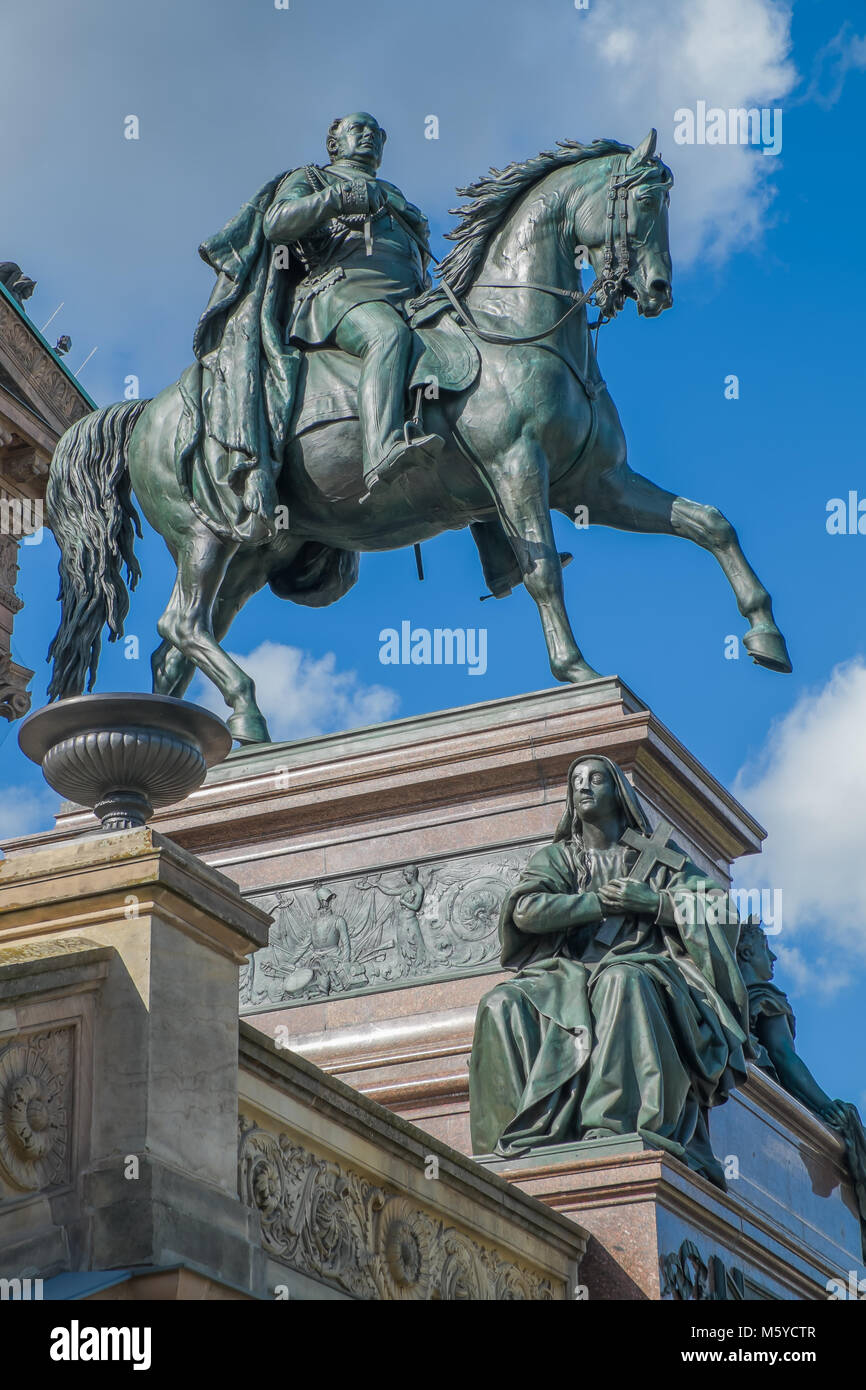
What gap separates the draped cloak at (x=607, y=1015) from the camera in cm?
1127

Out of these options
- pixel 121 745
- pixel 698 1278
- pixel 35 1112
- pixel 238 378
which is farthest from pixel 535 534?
pixel 35 1112

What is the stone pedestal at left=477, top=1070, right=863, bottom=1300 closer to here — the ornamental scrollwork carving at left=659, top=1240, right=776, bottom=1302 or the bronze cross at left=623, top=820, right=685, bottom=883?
the ornamental scrollwork carving at left=659, top=1240, right=776, bottom=1302

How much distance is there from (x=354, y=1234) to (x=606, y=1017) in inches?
116

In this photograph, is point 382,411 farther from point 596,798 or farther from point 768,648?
point 596,798

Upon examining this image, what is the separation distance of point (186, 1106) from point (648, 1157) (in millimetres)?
3741

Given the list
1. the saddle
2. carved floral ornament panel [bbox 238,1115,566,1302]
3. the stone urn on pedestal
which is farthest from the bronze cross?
the stone urn on pedestal

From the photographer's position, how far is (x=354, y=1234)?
8711 mm

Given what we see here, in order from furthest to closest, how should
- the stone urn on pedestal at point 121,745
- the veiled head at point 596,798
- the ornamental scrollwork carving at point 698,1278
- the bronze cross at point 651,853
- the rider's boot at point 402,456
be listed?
the rider's boot at point 402,456 < the veiled head at point 596,798 < the bronze cross at point 651,853 < the ornamental scrollwork carving at point 698,1278 < the stone urn on pedestal at point 121,745

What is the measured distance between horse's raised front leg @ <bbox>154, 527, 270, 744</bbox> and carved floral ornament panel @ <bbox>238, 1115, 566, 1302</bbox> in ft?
20.6

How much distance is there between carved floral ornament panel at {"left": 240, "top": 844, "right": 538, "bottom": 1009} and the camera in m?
13.8

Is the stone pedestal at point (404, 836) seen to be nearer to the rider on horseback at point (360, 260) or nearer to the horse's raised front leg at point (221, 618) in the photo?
the horse's raised front leg at point (221, 618)

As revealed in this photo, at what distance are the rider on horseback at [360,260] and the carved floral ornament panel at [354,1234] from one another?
254 inches

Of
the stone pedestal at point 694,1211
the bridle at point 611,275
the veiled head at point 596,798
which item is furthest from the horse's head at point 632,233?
the stone pedestal at point 694,1211
